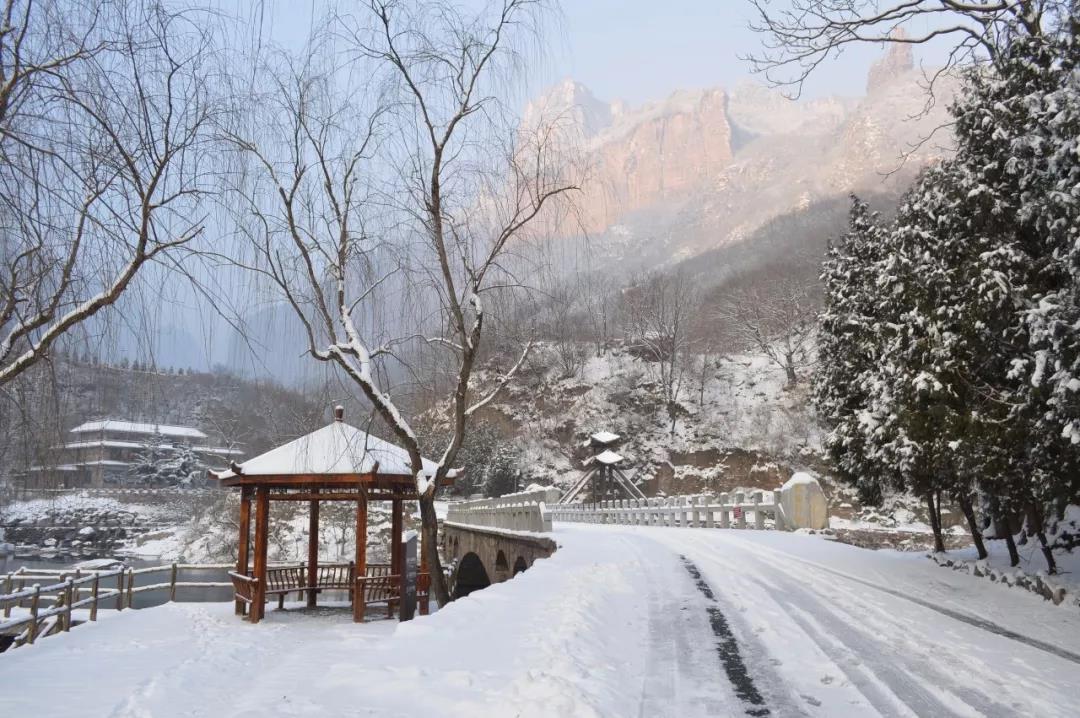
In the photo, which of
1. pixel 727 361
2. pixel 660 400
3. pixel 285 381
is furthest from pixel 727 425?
pixel 285 381

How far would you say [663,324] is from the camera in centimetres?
6347

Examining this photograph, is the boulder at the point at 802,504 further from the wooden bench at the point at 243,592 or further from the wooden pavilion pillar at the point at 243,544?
the wooden pavilion pillar at the point at 243,544

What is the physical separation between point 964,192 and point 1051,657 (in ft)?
21.8

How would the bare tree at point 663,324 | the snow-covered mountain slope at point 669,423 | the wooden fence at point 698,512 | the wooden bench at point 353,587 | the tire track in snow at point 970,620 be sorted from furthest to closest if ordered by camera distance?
1. the bare tree at point 663,324
2. the snow-covered mountain slope at point 669,423
3. the wooden fence at point 698,512
4. the wooden bench at point 353,587
5. the tire track in snow at point 970,620

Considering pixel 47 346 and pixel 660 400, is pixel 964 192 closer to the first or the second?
pixel 47 346

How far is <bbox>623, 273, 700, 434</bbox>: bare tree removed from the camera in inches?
2463

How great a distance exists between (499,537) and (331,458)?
8.68m

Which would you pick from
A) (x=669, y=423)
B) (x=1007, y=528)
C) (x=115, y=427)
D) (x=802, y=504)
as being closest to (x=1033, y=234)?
(x=1007, y=528)

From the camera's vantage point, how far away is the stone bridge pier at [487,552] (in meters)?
17.9

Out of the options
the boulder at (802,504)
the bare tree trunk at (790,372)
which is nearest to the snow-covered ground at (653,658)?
the boulder at (802,504)

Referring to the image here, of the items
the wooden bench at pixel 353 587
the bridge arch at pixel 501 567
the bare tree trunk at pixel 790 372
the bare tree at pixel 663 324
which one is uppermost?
the bare tree at pixel 663 324

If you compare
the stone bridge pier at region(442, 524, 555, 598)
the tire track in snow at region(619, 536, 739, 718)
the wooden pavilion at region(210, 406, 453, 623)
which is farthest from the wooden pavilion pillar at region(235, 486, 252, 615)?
the tire track in snow at region(619, 536, 739, 718)

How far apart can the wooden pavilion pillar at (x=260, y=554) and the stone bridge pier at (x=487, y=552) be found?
575 centimetres

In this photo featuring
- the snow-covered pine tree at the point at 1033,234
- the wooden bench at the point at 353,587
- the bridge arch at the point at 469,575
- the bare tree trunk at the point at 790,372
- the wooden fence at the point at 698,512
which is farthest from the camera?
the bare tree trunk at the point at 790,372
